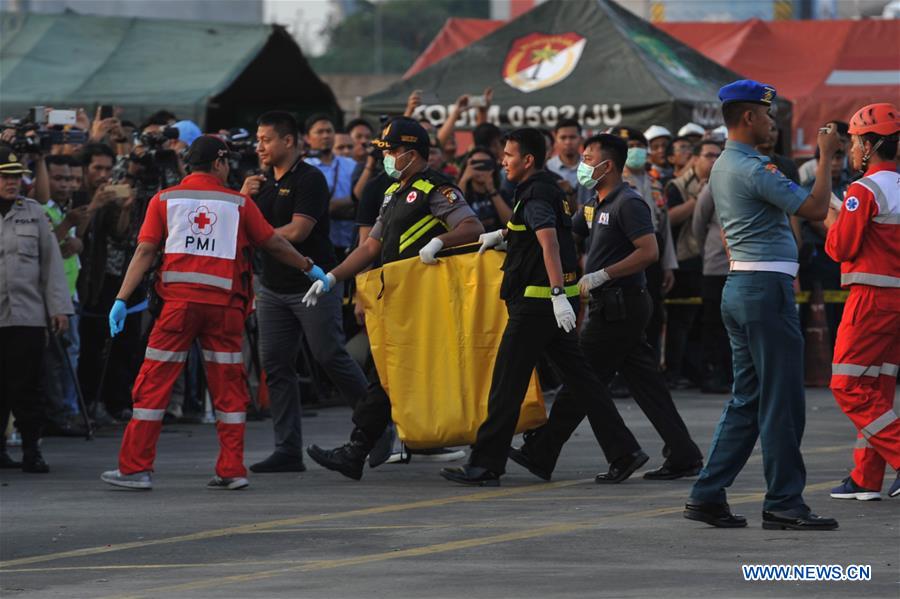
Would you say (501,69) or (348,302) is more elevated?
(501,69)

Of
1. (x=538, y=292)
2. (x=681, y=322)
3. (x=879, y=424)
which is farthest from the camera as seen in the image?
(x=681, y=322)

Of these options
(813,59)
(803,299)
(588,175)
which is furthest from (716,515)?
(813,59)

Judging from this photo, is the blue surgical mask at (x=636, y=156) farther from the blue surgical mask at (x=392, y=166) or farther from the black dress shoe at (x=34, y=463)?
the black dress shoe at (x=34, y=463)

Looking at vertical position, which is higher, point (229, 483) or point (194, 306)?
point (194, 306)

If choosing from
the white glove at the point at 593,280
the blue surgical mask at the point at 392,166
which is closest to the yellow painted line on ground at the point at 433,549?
the white glove at the point at 593,280

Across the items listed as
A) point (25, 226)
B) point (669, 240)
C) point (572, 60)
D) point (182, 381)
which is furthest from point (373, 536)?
point (572, 60)

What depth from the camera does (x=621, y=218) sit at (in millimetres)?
11109

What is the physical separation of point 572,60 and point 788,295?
13.0 meters

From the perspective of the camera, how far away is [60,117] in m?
14.4

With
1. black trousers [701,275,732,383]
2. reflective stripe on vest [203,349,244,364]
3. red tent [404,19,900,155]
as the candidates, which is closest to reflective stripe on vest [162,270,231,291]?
reflective stripe on vest [203,349,244,364]

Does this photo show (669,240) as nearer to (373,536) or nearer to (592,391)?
(592,391)

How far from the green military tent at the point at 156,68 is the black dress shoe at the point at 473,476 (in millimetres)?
11390

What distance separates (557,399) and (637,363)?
59cm

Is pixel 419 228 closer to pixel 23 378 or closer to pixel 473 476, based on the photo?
pixel 473 476
